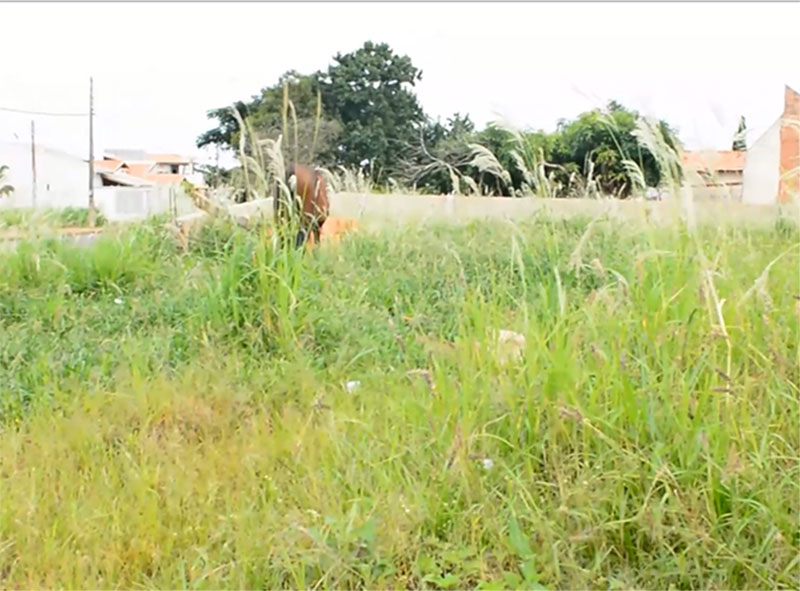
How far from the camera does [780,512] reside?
1.13 meters

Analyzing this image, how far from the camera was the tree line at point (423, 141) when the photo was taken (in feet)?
7.48

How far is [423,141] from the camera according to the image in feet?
16.2

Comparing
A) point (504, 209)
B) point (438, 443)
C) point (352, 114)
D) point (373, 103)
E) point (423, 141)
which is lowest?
point (438, 443)

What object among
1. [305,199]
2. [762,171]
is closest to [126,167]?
[305,199]

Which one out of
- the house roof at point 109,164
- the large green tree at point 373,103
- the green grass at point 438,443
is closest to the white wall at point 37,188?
the green grass at point 438,443

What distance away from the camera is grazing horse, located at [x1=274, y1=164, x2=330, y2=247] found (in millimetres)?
2727

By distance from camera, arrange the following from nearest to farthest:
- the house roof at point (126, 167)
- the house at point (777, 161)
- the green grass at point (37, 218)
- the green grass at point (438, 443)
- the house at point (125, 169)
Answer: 1. the green grass at point (438, 443)
2. the house at point (777, 161)
3. the green grass at point (37, 218)
4. the house at point (125, 169)
5. the house roof at point (126, 167)

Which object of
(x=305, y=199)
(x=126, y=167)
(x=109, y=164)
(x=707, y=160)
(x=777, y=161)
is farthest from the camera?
(x=126, y=167)

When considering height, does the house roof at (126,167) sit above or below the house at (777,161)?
above

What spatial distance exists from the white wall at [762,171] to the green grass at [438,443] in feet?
0.50

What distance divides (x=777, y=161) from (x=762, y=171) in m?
0.13

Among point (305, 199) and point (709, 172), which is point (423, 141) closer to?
point (305, 199)

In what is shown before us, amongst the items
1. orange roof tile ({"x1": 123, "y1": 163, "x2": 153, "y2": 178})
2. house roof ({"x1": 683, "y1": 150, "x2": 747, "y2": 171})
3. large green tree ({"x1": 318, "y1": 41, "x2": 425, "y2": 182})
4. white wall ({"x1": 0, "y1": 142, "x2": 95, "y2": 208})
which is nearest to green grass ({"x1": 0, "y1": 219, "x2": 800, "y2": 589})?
house roof ({"x1": 683, "y1": 150, "x2": 747, "y2": 171})

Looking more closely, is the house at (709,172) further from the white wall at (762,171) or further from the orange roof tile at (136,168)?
the orange roof tile at (136,168)
